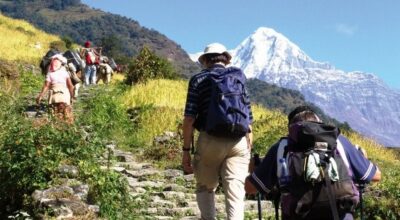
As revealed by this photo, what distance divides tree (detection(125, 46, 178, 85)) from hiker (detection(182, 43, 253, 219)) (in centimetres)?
1646

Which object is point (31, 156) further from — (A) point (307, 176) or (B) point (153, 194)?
(A) point (307, 176)

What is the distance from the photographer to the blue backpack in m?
5.23

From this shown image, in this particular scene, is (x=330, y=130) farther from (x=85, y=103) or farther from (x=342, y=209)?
(x=85, y=103)

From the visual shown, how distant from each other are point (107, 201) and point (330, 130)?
145 inches

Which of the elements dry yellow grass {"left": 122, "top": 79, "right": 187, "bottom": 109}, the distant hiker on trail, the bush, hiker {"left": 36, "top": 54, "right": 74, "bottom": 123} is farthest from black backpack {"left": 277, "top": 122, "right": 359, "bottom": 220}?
the distant hiker on trail

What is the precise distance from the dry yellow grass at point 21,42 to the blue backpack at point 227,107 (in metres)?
19.7

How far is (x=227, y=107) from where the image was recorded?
5.22m

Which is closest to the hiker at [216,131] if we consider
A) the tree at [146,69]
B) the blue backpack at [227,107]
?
the blue backpack at [227,107]

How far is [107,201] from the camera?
6816 mm

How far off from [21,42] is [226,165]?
87.9ft

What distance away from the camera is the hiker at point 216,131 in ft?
17.3

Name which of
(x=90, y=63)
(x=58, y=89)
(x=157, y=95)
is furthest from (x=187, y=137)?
(x=90, y=63)

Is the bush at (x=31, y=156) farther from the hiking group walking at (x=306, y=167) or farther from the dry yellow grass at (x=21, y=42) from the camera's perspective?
the dry yellow grass at (x=21, y=42)

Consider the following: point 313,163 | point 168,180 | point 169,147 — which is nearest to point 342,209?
point 313,163
